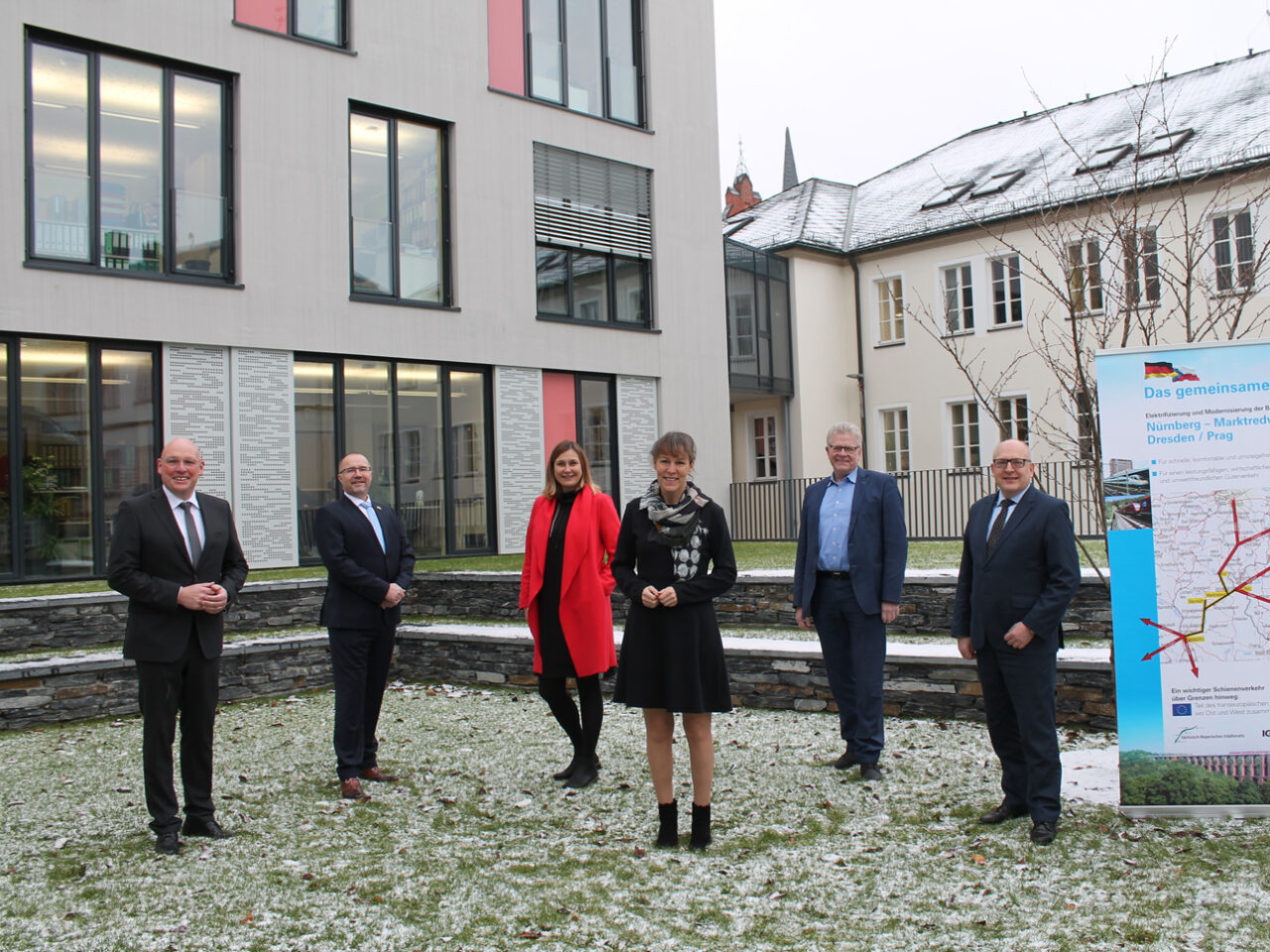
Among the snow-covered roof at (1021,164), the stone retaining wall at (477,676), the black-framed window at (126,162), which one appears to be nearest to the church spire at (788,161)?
the snow-covered roof at (1021,164)

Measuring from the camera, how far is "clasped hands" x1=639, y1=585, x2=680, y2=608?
4621 millimetres

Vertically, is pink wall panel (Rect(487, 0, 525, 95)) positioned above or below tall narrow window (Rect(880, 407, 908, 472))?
above

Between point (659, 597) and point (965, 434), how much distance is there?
59.6ft

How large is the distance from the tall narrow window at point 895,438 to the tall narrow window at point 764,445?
7.68 feet

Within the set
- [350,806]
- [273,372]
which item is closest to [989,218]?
[273,372]

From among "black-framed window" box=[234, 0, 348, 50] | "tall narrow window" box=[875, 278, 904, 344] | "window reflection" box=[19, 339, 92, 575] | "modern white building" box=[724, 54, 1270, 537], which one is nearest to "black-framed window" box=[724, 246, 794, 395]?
"modern white building" box=[724, 54, 1270, 537]

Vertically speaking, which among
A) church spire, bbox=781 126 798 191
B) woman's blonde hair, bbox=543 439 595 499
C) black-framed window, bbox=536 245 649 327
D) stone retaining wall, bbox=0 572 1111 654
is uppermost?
church spire, bbox=781 126 798 191

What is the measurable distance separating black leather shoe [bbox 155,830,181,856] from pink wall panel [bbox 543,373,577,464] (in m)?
11.1

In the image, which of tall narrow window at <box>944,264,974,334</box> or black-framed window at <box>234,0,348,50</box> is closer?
black-framed window at <box>234,0,348,50</box>

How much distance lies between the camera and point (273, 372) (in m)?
13.2

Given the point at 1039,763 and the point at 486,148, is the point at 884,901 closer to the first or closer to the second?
the point at 1039,763

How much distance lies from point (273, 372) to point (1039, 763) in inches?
425

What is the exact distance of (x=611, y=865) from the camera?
4.64m

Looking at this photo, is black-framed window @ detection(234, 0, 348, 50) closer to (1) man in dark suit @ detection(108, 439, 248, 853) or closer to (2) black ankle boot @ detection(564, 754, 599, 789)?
(1) man in dark suit @ detection(108, 439, 248, 853)
